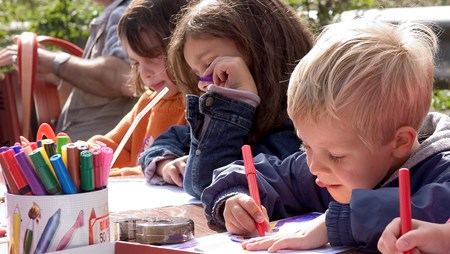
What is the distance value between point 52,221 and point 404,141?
0.60 m

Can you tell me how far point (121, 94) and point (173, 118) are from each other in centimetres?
147

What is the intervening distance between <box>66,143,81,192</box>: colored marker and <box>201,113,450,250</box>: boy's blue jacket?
1.22 ft

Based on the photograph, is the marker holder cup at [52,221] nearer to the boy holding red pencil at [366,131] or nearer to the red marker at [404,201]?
the boy holding red pencil at [366,131]

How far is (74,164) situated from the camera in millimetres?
1515

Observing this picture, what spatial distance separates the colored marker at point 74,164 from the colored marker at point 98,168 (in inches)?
1.1

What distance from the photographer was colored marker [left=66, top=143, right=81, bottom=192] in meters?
1.51

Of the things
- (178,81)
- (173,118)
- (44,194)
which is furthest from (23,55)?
(44,194)

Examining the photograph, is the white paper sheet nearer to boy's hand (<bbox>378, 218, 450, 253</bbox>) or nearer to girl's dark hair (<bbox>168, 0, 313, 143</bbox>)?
girl's dark hair (<bbox>168, 0, 313, 143</bbox>)

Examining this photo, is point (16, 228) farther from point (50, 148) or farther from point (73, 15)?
point (73, 15)

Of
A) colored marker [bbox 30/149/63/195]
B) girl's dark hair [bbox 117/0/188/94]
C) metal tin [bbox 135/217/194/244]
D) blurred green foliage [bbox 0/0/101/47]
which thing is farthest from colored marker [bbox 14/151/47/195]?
blurred green foliage [bbox 0/0/101/47]

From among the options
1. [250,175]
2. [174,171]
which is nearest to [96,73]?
[174,171]

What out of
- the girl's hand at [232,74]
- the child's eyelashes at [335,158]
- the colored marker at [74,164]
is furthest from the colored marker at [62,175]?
the girl's hand at [232,74]

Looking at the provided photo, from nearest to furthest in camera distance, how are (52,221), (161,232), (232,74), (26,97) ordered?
(52,221)
(161,232)
(232,74)
(26,97)

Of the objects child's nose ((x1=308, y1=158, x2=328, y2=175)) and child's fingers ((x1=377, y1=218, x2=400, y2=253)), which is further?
child's nose ((x1=308, y1=158, x2=328, y2=175))
